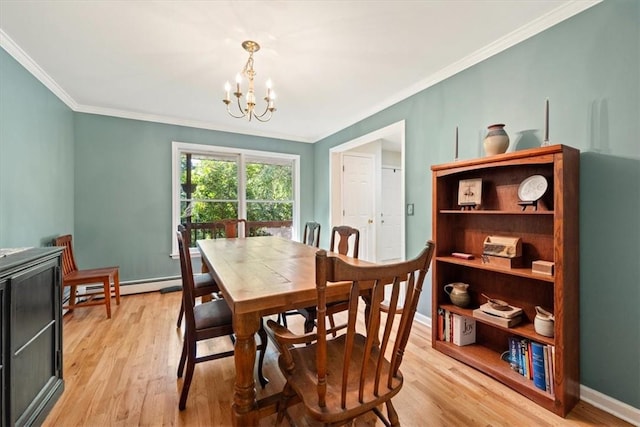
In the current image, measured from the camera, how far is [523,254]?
6.29 feet

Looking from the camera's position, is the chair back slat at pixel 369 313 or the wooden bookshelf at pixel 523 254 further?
the wooden bookshelf at pixel 523 254

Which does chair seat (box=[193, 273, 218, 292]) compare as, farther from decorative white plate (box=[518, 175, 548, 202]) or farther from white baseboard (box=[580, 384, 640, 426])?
white baseboard (box=[580, 384, 640, 426])

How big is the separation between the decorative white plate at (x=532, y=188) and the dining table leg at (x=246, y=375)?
1.84 meters

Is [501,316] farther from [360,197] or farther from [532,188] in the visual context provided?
[360,197]

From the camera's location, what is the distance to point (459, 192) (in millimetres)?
2213

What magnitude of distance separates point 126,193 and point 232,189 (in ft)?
4.60

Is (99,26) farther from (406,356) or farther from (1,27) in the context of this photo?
(406,356)

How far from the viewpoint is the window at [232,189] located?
13.3 ft

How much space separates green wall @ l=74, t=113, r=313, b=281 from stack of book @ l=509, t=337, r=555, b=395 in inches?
157

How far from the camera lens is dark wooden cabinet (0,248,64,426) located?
1.24 metres

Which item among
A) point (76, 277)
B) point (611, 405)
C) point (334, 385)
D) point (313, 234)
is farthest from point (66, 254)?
point (611, 405)

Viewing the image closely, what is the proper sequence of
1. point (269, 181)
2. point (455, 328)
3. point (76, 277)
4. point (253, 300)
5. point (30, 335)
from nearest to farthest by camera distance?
point (253, 300)
point (30, 335)
point (455, 328)
point (76, 277)
point (269, 181)

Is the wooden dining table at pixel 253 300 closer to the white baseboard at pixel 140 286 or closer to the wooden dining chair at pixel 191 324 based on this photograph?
the wooden dining chair at pixel 191 324

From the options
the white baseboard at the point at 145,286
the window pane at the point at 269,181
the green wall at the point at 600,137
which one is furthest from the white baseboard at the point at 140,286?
the green wall at the point at 600,137
